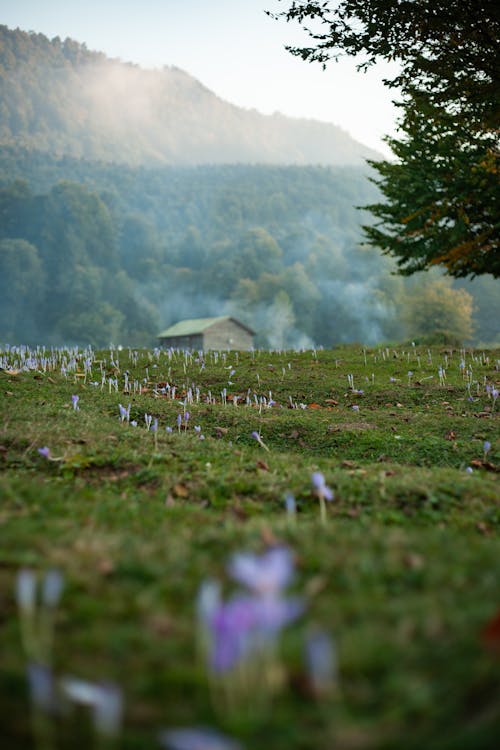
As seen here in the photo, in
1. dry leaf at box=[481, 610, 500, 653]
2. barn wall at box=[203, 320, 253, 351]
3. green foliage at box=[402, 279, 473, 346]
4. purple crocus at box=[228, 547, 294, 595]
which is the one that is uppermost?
green foliage at box=[402, 279, 473, 346]

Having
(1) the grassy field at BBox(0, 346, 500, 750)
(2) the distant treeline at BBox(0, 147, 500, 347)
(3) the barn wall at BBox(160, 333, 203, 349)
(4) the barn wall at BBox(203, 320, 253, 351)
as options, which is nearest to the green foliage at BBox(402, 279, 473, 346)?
(2) the distant treeline at BBox(0, 147, 500, 347)

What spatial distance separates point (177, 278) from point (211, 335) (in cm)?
4954

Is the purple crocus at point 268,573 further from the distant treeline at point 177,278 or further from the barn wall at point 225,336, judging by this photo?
the distant treeline at point 177,278

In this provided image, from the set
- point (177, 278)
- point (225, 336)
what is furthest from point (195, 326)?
point (177, 278)

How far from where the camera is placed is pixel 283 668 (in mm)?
1618

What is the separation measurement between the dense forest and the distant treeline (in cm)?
23

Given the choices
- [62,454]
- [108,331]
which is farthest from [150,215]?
[62,454]

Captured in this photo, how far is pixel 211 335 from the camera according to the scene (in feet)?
190

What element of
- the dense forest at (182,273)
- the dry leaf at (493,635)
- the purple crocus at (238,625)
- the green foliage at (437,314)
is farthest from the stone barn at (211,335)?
the purple crocus at (238,625)

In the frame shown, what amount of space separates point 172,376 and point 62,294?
78.9 meters

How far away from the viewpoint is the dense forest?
278 feet

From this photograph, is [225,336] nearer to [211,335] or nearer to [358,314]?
[211,335]

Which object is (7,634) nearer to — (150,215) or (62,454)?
(62,454)

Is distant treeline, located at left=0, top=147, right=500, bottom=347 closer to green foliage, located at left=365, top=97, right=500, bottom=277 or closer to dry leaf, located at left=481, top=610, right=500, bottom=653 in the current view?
green foliage, located at left=365, top=97, right=500, bottom=277
